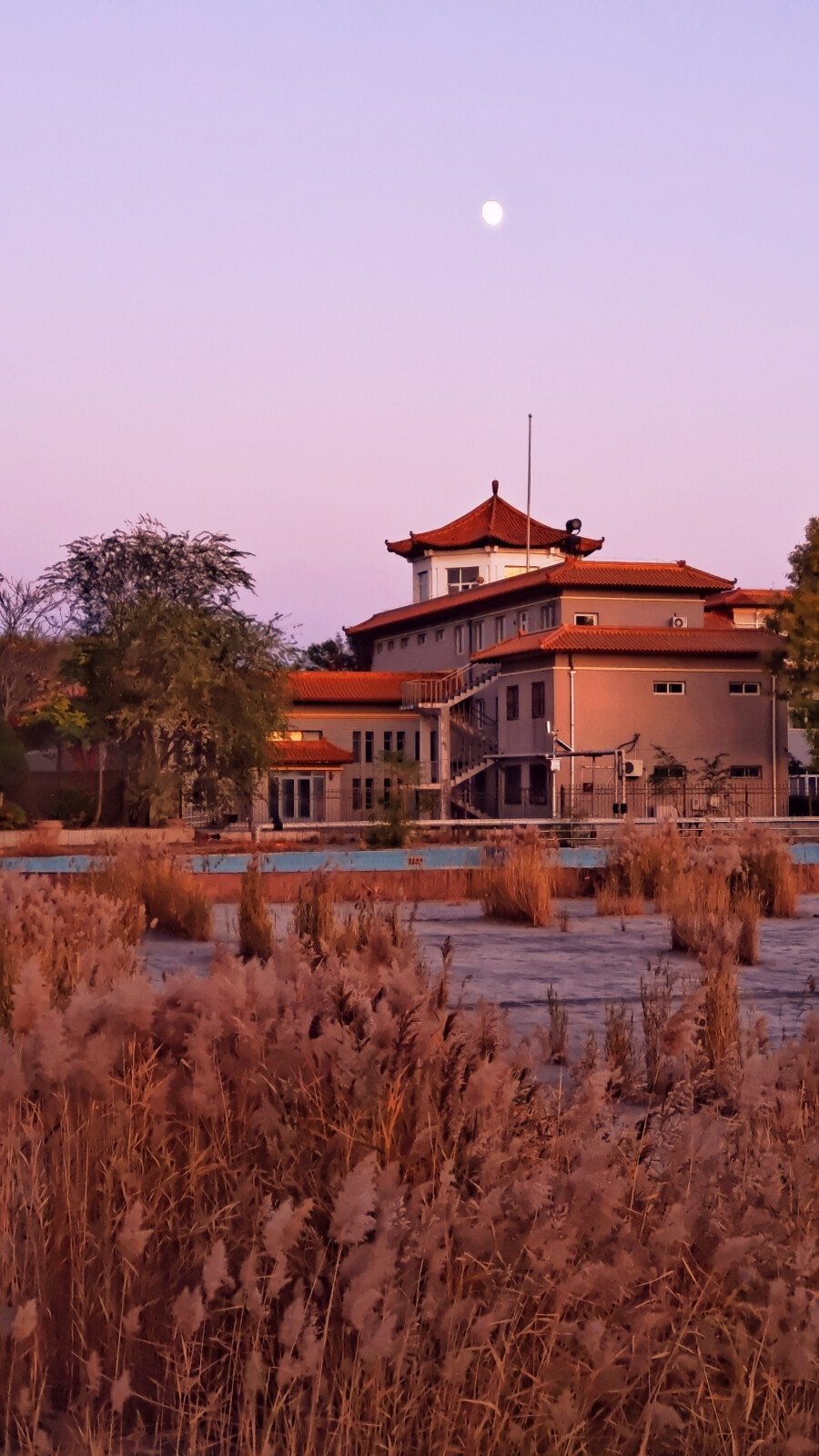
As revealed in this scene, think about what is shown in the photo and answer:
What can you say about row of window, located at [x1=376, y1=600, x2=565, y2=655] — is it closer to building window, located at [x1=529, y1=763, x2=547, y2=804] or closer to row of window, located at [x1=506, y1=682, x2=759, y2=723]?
row of window, located at [x1=506, y1=682, x2=759, y2=723]

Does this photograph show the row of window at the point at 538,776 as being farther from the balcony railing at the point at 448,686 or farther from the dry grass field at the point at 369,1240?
the dry grass field at the point at 369,1240

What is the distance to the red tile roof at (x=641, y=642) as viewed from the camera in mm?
44531

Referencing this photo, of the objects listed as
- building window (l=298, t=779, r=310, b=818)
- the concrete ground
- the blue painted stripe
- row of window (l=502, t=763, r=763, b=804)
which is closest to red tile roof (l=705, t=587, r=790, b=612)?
row of window (l=502, t=763, r=763, b=804)

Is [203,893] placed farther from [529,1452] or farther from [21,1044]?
[529,1452]

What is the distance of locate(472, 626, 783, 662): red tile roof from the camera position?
44531 millimetres

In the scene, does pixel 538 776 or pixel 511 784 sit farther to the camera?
pixel 511 784

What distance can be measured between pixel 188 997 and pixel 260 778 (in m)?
34.5

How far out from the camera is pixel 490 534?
64.6m

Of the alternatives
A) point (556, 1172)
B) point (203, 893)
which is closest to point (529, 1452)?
point (556, 1172)

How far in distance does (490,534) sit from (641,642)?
20.6m

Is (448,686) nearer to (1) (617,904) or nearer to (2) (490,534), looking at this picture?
(2) (490,534)

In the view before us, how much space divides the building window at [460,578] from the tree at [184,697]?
28492 mm

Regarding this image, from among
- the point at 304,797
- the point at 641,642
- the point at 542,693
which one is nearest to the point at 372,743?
the point at 304,797

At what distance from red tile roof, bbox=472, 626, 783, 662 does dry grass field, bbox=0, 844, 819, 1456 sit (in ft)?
133
